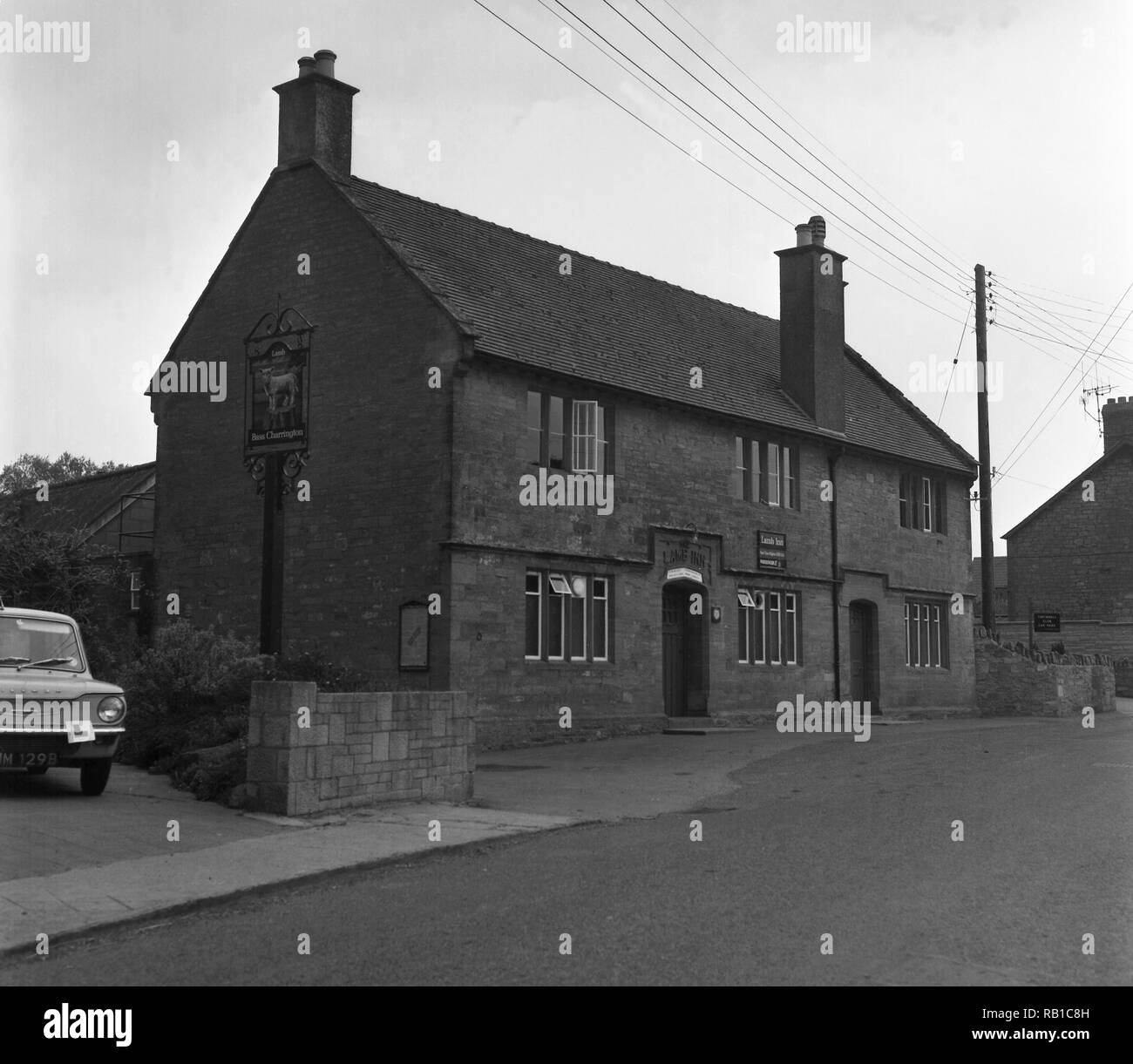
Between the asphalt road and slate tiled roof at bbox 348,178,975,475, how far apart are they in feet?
40.3

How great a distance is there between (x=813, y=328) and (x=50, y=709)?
72.6ft

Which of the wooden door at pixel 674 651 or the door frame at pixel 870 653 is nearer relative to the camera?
the wooden door at pixel 674 651

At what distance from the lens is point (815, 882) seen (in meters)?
8.95

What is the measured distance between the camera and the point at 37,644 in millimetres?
13938

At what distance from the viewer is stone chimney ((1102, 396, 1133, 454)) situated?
50.9m

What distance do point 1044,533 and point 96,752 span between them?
45932 millimetres

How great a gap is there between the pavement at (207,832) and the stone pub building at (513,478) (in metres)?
4.50

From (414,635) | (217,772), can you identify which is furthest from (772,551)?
(217,772)

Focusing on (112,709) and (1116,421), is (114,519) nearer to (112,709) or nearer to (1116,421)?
(112,709)

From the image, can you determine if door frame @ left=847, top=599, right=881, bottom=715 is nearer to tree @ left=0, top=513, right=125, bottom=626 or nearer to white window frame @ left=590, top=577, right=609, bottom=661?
white window frame @ left=590, top=577, right=609, bottom=661

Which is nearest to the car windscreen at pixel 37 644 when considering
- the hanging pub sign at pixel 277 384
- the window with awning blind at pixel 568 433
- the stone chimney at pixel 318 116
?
the hanging pub sign at pixel 277 384

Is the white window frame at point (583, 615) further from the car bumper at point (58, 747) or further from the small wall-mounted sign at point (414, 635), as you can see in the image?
the car bumper at point (58, 747)

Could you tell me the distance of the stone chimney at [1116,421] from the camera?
50.9m
